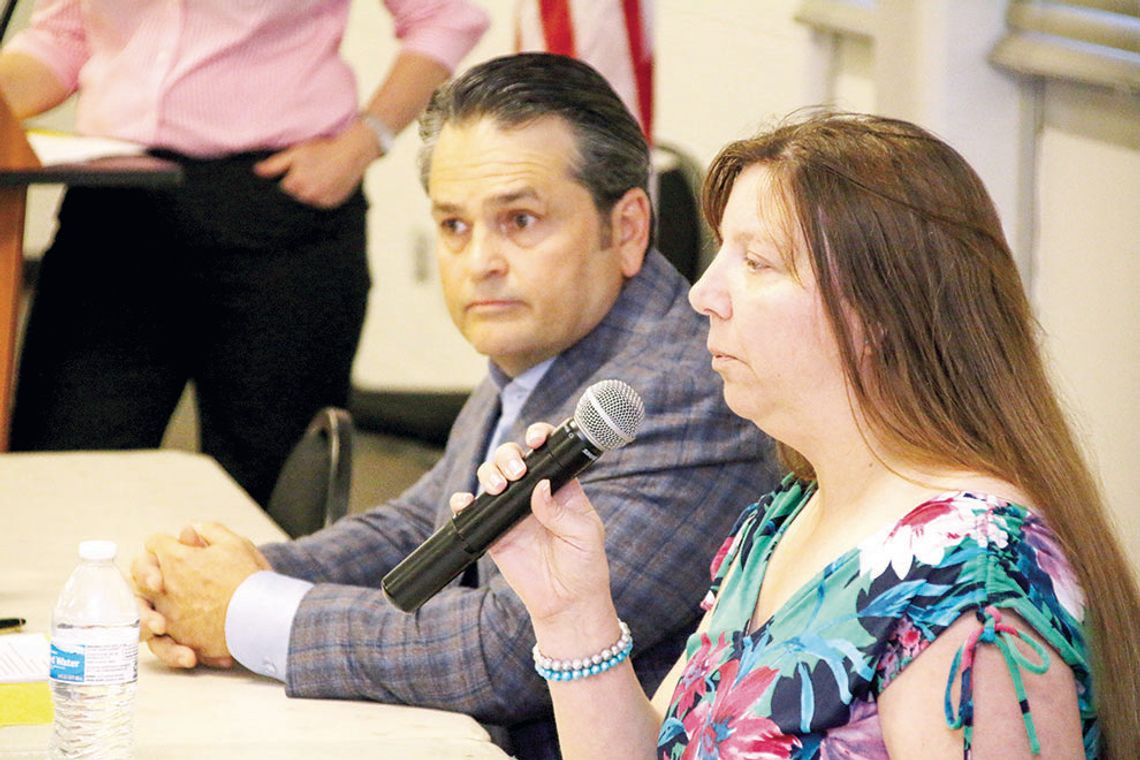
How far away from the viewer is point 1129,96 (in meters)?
2.83

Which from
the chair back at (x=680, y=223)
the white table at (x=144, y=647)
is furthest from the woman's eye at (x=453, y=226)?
the chair back at (x=680, y=223)

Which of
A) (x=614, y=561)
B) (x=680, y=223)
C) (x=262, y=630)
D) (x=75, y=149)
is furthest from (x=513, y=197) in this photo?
(x=680, y=223)

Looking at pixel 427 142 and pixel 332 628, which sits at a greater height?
pixel 427 142

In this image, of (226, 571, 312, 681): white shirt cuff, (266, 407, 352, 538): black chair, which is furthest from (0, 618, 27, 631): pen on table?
(266, 407, 352, 538): black chair

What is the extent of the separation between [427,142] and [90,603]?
2.99ft

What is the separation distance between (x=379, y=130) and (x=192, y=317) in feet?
1.76

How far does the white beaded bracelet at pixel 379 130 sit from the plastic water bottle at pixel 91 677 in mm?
1741

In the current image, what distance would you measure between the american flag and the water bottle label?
214cm

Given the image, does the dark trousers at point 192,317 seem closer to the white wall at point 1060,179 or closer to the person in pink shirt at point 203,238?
the person in pink shirt at point 203,238

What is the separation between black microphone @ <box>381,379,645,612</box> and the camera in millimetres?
1416

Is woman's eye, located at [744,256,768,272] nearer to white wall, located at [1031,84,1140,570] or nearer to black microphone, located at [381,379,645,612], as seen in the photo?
black microphone, located at [381,379,645,612]

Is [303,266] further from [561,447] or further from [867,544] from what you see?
[867,544]

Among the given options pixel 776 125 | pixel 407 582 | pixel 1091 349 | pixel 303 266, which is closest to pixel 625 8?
pixel 303 266

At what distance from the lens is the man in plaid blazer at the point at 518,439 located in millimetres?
1770
